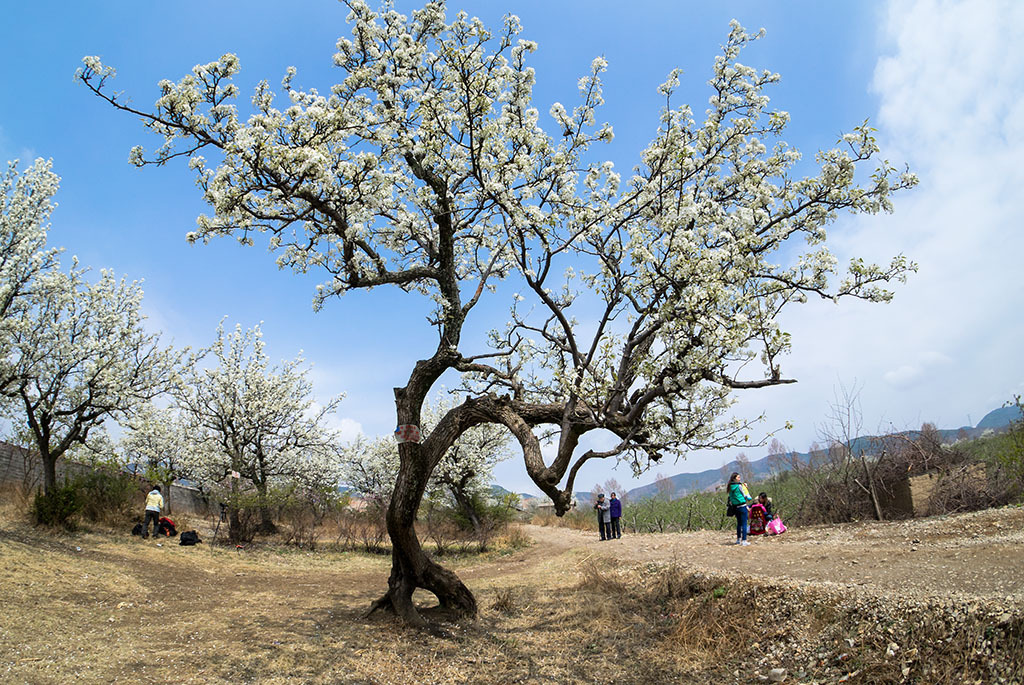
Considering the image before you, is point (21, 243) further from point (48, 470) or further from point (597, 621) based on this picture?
point (597, 621)

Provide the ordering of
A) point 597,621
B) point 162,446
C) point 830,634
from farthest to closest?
point 162,446 → point 597,621 → point 830,634

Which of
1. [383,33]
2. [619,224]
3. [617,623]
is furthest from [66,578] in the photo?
[619,224]

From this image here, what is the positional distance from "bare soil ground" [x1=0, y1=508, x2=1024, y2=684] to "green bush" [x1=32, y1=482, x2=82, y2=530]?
70.4 inches

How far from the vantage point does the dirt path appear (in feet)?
21.5

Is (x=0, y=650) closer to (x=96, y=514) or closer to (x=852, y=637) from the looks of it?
(x=852, y=637)

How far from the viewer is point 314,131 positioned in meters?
6.48

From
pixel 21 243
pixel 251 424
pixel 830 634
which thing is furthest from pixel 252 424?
pixel 830 634

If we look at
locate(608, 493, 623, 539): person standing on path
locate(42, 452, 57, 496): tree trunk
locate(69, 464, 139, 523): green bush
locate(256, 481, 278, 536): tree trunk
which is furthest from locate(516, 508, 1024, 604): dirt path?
locate(42, 452, 57, 496): tree trunk

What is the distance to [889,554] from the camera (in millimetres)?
8656

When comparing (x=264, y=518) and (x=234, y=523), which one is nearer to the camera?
(x=234, y=523)

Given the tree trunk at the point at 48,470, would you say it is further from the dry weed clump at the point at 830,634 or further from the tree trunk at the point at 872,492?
the tree trunk at the point at 872,492

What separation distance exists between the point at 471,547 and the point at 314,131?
16935mm

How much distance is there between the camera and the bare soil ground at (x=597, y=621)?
5.66 m

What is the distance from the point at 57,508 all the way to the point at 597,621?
13.3 m
